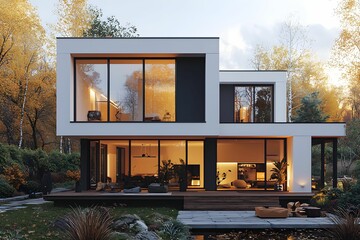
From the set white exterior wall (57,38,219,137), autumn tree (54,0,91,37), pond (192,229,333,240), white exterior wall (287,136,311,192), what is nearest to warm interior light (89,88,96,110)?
white exterior wall (57,38,219,137)

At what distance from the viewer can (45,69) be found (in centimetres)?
3056

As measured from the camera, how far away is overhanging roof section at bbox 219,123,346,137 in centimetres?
1653

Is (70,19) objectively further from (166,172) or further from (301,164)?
(301,164)

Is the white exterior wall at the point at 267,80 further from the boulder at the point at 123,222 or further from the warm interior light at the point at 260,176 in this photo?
the boulder at the point at 123,222

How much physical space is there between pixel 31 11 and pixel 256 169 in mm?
19347

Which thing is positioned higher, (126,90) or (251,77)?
(251,77)

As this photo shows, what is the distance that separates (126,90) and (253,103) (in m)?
6.89

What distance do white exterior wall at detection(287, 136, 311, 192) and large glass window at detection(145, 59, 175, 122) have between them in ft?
17.2

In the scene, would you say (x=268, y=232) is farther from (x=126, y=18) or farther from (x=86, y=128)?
(x=126, y=18)

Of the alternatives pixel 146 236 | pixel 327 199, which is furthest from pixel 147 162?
pixel 146 236

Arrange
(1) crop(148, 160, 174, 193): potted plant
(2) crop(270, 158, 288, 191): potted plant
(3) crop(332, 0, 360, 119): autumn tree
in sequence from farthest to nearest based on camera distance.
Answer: (3) crop(332, 0, 360, 119): autumn tree, (2) crop(270, 158, 288, 191): potted plant, (1) crop(148, 160, 174, 193): potted plant

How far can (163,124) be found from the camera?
15875 mm

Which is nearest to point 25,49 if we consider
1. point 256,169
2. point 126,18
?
point 126,18

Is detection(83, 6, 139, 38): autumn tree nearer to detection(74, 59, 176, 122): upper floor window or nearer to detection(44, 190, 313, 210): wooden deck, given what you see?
detection(74, 59, 176, 122): upper floor window
